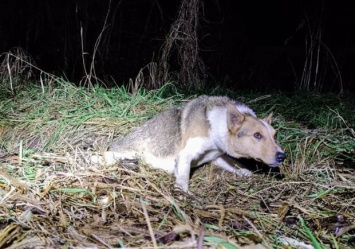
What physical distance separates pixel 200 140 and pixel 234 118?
0.40 meters

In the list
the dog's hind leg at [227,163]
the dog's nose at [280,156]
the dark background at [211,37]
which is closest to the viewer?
the dog's nose at [280,156]

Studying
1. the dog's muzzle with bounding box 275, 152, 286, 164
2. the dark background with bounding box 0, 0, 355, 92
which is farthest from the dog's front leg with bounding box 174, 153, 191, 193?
the dark background with bounding box 0, 0, 355, 92

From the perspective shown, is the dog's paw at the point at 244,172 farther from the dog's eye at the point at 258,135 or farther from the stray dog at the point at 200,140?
the dog's eye at the point at 258,135

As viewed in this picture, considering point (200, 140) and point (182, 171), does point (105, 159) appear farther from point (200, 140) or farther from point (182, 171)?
point (200, 140)

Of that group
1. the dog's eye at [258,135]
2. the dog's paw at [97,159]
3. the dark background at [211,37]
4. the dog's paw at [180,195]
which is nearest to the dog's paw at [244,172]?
the dog's eye at [258,135]

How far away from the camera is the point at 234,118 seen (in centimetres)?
368

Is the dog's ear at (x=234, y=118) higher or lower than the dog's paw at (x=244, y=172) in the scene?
higher

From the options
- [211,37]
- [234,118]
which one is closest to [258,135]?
[234,118]

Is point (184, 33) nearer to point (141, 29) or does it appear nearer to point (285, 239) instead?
point (141, 29)

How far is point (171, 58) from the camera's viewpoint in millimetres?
7316

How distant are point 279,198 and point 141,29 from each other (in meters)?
8.12

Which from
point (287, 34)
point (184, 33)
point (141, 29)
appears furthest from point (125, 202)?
point (287, 34)

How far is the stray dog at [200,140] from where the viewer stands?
11.6ft

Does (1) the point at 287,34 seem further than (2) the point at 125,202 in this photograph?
Yes
